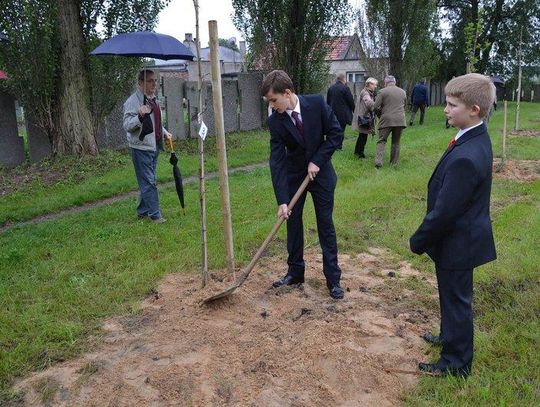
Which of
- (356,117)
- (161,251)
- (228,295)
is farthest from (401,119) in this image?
(228,295)

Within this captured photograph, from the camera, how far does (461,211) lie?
9.95 feet

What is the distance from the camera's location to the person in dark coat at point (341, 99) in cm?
1134

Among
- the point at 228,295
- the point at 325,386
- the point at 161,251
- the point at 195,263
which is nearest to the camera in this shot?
the point at 325,386

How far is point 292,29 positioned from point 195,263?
13.9 meters

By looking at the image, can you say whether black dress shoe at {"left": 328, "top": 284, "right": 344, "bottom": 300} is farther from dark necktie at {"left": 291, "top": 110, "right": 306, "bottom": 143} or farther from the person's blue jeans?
the person's blue jeans

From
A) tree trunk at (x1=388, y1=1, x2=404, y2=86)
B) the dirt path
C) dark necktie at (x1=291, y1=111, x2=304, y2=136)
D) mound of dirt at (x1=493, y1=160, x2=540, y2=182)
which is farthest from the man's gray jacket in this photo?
tree trunk at (x1=388, y1=1, x2=404, y2=86)

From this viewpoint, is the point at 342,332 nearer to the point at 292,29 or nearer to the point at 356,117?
the point at 356,117

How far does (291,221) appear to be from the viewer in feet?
15.6

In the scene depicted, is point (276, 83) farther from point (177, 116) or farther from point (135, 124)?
point (177, 116)

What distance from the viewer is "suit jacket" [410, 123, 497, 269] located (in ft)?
9.75

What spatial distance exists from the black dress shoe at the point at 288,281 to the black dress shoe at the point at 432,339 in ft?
4.52

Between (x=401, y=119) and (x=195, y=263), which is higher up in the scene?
(x=401, y=119)

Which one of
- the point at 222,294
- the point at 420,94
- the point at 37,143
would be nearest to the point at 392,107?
the point at 222,294

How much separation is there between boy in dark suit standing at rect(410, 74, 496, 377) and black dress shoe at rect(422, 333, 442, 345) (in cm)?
42
